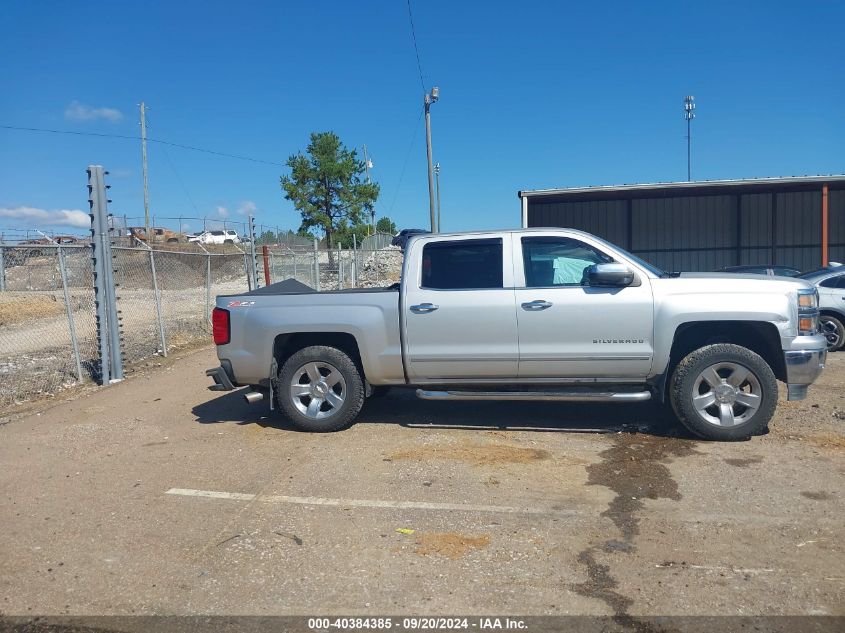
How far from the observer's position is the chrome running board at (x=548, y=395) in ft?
20.7

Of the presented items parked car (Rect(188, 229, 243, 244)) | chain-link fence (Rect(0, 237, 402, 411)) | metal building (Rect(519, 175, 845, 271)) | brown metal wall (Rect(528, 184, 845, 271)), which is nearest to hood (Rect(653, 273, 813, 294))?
chain-link fence (Rect(0, 237, 402, 411))

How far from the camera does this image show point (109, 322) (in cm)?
1021

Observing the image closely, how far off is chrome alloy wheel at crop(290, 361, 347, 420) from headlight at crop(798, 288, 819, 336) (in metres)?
4.22

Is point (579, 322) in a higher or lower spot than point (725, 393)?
higher

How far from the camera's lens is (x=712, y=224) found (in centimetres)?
2331

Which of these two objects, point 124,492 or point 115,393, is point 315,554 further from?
point 115,393

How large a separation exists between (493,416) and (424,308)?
1.54m

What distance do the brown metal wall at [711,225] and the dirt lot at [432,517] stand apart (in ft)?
54.1

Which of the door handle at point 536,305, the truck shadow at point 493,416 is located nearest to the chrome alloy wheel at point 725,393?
the truck shadow at point 493,416

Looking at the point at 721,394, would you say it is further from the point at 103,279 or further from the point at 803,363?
the point at 103,279

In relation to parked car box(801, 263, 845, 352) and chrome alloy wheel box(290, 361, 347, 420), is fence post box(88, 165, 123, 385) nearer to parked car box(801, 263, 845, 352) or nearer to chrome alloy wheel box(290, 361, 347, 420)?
chrome alloy wheel box(290, 361, 347, 420)

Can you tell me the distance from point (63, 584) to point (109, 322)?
685cm

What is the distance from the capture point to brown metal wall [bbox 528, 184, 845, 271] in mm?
22453

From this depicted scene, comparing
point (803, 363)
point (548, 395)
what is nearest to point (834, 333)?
point (803, 363)
